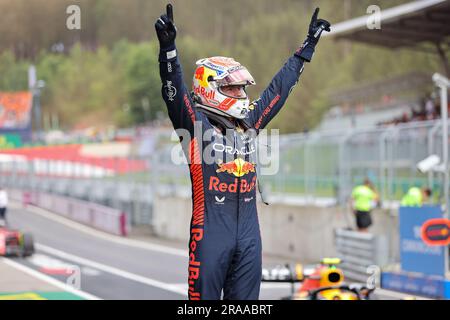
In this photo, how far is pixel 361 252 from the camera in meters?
15.5

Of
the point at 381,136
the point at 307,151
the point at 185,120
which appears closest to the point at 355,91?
the point at 307,151

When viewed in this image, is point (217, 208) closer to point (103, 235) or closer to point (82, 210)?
point (103, 235)

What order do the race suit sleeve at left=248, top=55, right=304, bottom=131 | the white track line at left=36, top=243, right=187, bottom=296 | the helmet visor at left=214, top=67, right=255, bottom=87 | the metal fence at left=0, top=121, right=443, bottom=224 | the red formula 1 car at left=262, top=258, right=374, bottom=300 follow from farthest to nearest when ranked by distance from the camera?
the metal fence at left=0, top=121, right=443, bottom=224 < the white track line at left=36, top=243, right=187, bottom=296 < the red formula 1 car at left=262, top=258, right=374, bottom=300 < the race suit sleeve at left=248, top=55, right=304, bottom=131 < the helmet visor at left=214, top=67, right=255, bottom=87

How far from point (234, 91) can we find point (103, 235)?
74.5 ft

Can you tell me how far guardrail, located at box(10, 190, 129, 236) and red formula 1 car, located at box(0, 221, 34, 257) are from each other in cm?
836

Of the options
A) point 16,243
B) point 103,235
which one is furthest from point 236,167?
point 103,235

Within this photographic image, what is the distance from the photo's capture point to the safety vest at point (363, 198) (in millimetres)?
16516

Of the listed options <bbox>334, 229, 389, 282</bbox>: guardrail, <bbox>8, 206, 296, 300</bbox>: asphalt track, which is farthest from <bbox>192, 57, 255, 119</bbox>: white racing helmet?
<bbox>334, 229, 389, 282</bbox>: guardrail

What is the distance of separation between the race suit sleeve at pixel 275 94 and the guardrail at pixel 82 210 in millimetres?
22115

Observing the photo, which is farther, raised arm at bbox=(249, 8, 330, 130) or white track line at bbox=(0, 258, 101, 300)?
white track line at bbox=(0, 258, 101, 300)

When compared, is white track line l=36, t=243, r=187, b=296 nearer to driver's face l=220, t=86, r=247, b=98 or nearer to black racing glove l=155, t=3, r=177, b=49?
driver's face l=220, t=86, r=247, b=98

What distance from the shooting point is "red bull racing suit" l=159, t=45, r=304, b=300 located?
4.63 m

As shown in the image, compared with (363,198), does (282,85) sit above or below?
above

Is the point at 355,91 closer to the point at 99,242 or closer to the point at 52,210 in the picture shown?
the point at 52,210
